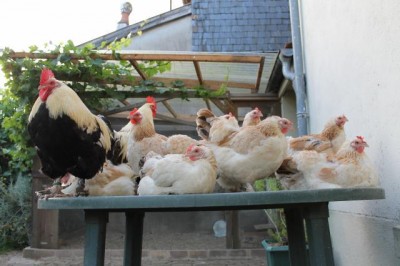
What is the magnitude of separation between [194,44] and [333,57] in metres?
5.80

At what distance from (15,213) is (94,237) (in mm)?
7208

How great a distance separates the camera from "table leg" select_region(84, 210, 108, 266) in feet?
5.96

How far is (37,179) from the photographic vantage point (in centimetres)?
696

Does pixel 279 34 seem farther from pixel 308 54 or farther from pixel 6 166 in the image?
pixel 6 166

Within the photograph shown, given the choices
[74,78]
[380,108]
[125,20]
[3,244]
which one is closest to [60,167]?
[380,108]

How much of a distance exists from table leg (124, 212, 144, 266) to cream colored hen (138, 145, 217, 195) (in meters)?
0.63

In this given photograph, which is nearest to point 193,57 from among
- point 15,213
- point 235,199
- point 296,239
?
point 296,239

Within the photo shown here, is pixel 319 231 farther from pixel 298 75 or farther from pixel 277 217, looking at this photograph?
pixel 277 217

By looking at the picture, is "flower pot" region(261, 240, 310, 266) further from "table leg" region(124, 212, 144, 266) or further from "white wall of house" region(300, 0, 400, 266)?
"table leg" region(124, 212, 144, 266)

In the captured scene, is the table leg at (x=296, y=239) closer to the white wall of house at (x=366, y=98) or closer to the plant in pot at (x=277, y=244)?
the white wall of house at (x=366, y=98)

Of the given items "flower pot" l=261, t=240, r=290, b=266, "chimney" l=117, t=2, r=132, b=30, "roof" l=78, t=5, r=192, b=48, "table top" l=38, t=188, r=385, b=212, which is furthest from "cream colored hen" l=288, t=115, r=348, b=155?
"chimney" l=117, t=2, r=132, b=30

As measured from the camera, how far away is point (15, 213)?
27.1 feet

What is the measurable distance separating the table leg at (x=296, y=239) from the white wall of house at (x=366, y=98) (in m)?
0.43

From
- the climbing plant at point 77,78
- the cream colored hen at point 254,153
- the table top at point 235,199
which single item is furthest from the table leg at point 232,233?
the table top at point 235,199
